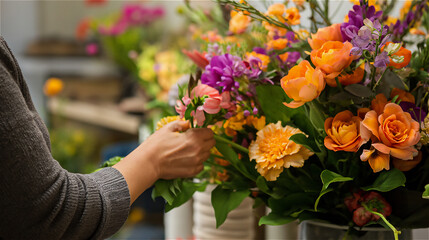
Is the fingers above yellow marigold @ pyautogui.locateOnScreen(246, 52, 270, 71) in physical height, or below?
below

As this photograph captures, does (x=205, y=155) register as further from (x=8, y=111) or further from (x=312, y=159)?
(x=8, y=111)

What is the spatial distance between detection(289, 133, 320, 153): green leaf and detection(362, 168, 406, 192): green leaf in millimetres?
69

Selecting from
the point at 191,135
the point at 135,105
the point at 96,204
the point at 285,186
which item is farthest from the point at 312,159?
the point at 135,105

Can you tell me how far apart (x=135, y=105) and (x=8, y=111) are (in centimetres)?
162

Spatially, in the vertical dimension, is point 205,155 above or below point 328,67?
below

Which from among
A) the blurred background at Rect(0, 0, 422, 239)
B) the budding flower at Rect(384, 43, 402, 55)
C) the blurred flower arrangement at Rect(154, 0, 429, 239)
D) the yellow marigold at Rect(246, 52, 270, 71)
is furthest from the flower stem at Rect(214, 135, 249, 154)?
the blurred background at Rect(0, 0, 422, 239)

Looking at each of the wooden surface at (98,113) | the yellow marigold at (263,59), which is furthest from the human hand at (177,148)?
the wooden surface at (98,113)

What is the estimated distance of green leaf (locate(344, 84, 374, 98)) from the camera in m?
0.52

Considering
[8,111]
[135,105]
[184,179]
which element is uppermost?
[8,111]

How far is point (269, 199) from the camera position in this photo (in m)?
0.59

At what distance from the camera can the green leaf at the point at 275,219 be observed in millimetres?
568

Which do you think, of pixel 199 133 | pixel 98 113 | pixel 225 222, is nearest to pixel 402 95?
pixel 199 133

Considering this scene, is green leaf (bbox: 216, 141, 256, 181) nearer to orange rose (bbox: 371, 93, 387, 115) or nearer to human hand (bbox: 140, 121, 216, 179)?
human hand (bbox: 140, 121, 216, 179)

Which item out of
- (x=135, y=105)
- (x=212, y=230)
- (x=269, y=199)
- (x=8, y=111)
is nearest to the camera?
(x=8, y=111)
